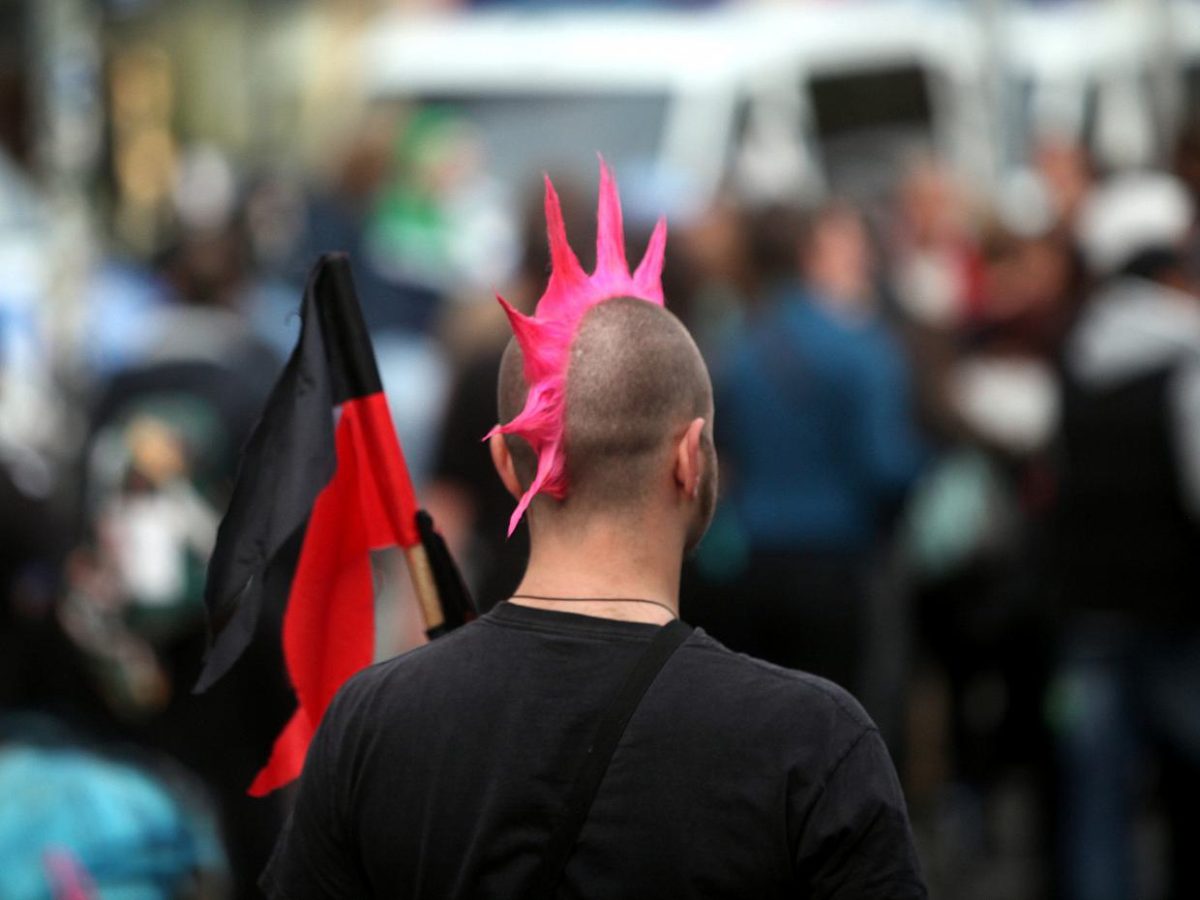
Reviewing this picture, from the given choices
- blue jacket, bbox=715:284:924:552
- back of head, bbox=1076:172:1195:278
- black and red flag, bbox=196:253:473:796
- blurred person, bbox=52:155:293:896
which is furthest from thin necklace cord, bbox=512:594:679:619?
blue jacket, bbox=715:284:924:552

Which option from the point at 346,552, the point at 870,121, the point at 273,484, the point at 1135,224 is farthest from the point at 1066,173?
the point at 273,484

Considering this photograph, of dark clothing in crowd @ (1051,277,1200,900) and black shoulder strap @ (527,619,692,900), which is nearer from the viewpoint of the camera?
black shoulder strap @ (527,619,692,900)

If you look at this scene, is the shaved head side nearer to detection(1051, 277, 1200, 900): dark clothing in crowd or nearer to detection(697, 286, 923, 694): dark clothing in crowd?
detection(1051, 277, 1200, 900): dark clothing in crowd

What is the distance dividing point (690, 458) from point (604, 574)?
173 millimetres

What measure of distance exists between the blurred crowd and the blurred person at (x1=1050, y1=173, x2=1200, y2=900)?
1 cm

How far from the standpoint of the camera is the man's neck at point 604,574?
286cm

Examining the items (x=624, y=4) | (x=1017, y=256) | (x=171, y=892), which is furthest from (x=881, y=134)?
(x=171, y=892)

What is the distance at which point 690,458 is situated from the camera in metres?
2.89

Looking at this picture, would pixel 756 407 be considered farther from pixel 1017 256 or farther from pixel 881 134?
pixel 881 134

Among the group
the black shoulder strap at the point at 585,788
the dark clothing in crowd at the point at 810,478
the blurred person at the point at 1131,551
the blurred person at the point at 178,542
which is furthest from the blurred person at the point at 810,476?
the black shoulder strap at the point at 585,788

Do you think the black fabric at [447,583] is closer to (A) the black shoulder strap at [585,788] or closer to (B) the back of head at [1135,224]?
(A) the black shoulder strap at [585,788]

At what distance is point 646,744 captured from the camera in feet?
8.92

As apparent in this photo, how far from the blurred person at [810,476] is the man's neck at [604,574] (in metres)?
4.25

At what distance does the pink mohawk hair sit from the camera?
2.88 metres
